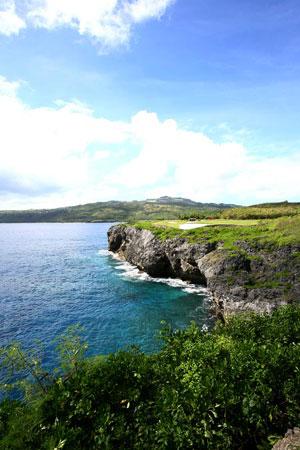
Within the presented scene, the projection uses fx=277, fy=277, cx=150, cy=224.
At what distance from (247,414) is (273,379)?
1.88 m

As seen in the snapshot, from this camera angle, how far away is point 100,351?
3080cm

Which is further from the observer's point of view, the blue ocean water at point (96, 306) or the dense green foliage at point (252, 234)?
the dense green foliage at point (252, 234)

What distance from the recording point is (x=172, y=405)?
9602mm

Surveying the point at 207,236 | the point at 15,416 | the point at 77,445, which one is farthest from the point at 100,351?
the point at 207,236

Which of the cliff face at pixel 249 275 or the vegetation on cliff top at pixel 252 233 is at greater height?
the vegetation on cliff top at pixel 252 233

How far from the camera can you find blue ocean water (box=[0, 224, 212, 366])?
35.0 metres

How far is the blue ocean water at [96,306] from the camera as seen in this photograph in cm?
3500

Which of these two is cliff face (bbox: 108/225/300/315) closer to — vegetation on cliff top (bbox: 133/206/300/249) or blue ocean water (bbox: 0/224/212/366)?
vegetation on cliff top (bbox: 133/206/300/249)

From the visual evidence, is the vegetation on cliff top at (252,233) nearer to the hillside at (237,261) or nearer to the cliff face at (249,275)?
the hillside at (237,261)

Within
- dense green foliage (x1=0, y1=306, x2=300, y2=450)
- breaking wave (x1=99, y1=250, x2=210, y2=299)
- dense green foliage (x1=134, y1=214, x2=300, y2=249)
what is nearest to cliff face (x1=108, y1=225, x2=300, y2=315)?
dense green foliage (x1=134, y1=214, x2=300, y2=249)

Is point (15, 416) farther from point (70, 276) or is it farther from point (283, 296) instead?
point (70, 276)

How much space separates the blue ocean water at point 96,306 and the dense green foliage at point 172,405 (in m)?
20.1

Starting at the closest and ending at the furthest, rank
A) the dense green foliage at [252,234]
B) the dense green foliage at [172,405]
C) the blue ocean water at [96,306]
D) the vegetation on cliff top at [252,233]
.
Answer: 1. the dense green foliage at [172,405]
2. the blue ocean water at [96,306]
3. the dense green foliage at [252,234]
4. the vegetation on cliff top at [252,233]

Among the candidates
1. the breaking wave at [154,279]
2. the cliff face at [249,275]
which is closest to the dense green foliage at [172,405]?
the cliff face at [249,275]
